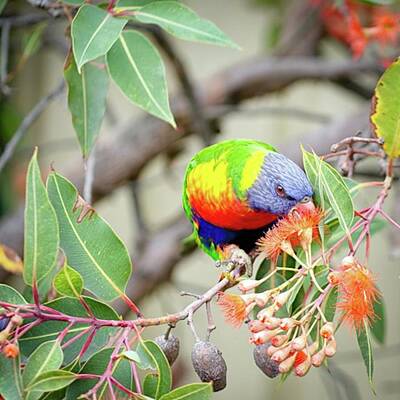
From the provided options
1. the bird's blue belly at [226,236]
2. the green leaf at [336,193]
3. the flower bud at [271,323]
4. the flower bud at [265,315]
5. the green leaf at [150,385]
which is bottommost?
the bird's blue belly at [226,236]

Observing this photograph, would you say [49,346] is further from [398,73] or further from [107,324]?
[398,73]

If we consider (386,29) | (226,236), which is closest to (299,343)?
(226,236)

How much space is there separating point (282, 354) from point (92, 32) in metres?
0.39

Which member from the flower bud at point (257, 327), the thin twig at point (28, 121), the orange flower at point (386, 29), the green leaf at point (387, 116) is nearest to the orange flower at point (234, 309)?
the flower bud at point (257, 327)

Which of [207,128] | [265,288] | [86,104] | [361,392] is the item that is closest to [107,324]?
[265,288]

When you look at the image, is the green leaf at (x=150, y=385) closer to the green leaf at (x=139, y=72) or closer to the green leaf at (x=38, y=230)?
the green leaf at (x=38, y=230)

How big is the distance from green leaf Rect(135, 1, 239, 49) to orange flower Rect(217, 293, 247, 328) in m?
0.32

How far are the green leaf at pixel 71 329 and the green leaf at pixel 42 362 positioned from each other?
0.06 m

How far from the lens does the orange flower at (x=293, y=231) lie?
661 millimetres

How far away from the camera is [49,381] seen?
1.92 feet

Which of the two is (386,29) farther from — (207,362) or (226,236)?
(207,362)

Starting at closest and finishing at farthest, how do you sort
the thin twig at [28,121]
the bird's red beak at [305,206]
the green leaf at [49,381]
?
the green leaf at [49,381] → the bird's red beak at [305,206] → the thin twig at [28,121]

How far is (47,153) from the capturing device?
2322 mm

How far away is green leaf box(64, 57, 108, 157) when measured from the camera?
902mm
